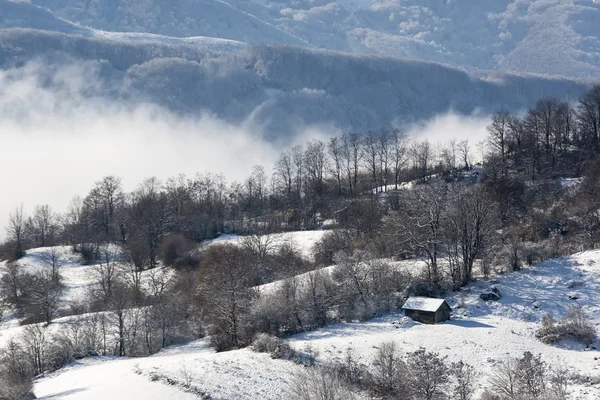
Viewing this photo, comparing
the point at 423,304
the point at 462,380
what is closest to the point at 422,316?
the point at 423,304

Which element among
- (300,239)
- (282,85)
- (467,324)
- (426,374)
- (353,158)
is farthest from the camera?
(282,85)

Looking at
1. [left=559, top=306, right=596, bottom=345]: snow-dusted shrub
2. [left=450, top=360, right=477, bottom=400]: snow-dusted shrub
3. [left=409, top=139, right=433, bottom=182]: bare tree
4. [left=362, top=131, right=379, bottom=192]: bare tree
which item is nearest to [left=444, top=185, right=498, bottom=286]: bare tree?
[left=559, top=306, right=596, bottom=345]: snow-dusted shrub

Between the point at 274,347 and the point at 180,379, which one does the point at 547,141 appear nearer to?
the point at 274,347

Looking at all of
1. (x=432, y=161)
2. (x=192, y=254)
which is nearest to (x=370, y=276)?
(x=192, y=254)

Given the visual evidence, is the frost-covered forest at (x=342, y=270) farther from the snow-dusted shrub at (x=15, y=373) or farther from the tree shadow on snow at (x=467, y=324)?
the tree shadow on snow at (x=467, y=324)

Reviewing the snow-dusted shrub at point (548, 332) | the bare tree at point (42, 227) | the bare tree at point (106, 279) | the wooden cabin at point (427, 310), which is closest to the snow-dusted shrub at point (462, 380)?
the snow-dusted shrub at point (548, 332)

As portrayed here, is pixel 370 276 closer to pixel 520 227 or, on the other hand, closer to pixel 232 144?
pixel 520 227
